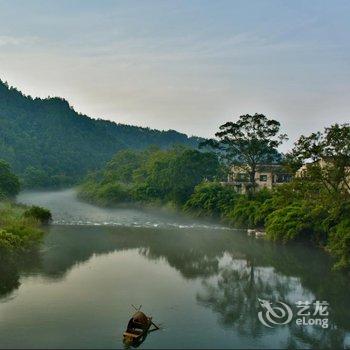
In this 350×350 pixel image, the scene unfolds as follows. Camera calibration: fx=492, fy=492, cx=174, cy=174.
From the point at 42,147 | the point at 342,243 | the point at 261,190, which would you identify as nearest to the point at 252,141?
the point at 261,190

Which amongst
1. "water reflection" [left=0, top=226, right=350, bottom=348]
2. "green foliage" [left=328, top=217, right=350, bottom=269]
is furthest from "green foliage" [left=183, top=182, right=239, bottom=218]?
"green foliage" [left=328, top=217, right=350, bottom=269]

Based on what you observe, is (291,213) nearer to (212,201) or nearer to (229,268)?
(229,268)

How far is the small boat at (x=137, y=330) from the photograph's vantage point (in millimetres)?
17984

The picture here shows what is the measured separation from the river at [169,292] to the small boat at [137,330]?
311mm

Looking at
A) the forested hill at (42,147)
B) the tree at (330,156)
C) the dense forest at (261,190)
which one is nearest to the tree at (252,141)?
the dense forest at (261,190)

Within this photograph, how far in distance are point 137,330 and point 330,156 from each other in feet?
75.5

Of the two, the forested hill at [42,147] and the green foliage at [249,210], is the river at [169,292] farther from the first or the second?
the forested hill at [42,147]

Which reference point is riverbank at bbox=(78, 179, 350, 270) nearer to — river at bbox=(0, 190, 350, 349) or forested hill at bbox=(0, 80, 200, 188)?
river at bbox=(0, 190, 350, 349)

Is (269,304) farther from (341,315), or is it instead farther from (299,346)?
(299,346)

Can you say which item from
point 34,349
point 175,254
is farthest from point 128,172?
point 34,349

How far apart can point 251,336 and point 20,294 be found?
11.8 metres

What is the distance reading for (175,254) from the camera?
38219 mm

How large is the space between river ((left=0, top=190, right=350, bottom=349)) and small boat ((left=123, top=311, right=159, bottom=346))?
31cm

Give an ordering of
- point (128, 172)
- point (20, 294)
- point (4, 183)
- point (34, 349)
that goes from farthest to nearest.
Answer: point (128, 172)
point (4, 183)
point (20, 294)
point (34, 349)
